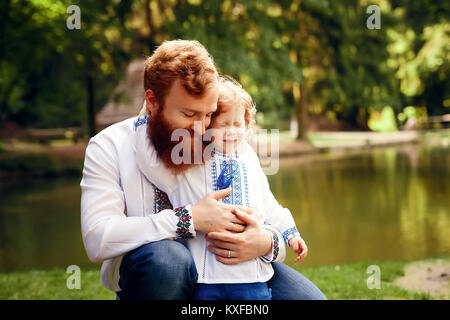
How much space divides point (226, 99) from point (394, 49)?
25350mm

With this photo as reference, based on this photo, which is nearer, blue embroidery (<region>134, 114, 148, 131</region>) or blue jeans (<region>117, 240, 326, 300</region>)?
blue jeans (<region>117, 240, 326, 300</region>)

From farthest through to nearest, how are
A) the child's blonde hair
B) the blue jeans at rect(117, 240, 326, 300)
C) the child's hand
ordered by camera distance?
the child's blonde hair < the child's hand < the blue jeans at rect(117, 240, 326, 300)

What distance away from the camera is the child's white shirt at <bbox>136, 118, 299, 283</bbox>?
202cm

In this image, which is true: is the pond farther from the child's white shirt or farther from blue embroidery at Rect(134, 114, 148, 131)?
blue embroidery at Rect(134, 114, 148, 131)

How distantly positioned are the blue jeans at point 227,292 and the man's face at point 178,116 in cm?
49

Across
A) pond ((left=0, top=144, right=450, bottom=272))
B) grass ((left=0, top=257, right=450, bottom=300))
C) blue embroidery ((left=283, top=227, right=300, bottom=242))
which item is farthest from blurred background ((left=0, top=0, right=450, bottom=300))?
blue embroidery ((left=283, top=227, right=300, bottom=242))

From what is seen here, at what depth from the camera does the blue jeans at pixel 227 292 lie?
1986mm

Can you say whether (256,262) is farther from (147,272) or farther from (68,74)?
(68,74)

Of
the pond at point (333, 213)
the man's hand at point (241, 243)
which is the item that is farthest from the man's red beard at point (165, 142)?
the pond at point (333, 213)

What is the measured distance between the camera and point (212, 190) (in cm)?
214

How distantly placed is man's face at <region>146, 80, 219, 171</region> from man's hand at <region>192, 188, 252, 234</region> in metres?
0.18

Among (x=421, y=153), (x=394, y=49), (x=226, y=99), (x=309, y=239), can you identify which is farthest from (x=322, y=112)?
(x=226, y=99)

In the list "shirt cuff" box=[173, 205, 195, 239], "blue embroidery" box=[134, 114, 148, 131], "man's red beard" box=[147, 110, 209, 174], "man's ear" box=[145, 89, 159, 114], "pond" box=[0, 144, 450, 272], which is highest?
"man's ear" box=[145, 89, 159, 114]

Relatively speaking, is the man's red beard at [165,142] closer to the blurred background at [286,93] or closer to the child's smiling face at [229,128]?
the child's smiling face at [229,128]
